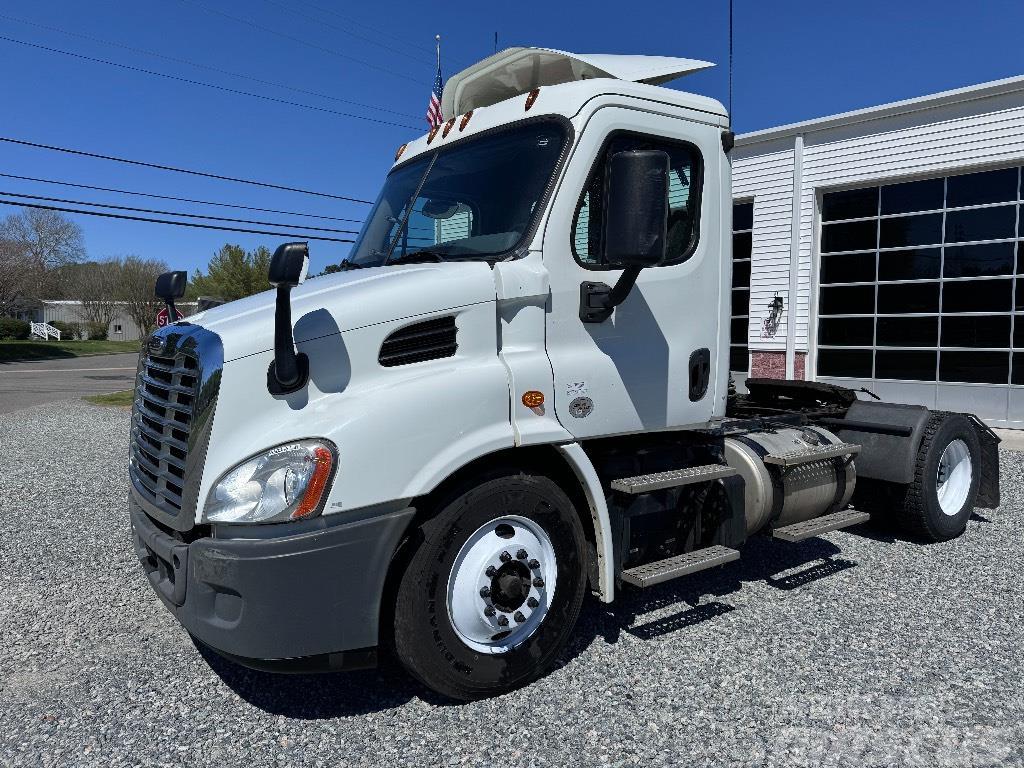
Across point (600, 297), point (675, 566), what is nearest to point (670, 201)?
point (600, 297)

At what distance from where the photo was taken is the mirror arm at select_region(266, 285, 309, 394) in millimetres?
2793

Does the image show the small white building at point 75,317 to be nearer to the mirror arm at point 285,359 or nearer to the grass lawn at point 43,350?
the grass lawn at point 43,350

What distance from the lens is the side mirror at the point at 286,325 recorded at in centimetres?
274

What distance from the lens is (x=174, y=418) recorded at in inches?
122

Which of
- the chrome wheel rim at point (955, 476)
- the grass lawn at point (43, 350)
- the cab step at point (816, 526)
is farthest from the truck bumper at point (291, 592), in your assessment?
the grass lawn at point (43, 350)

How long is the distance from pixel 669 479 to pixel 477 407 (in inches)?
46.8

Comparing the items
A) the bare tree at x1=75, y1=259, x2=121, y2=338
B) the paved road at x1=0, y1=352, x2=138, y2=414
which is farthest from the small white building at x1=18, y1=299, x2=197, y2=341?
the paved road at x1=0, y1=352, x2=138, y2=414

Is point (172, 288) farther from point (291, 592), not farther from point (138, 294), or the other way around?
point (138, 294)

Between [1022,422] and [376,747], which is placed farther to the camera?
[1022,422]

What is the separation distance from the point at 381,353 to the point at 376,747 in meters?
1.59

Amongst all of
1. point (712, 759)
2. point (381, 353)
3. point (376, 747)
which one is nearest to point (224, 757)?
point (376, 747)

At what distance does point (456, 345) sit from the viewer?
129 inches

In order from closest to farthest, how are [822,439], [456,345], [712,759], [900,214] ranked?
[712,759] → [456,345] → [822,439] → [900,214]

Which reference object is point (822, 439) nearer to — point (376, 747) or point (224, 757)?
point (376, 747)
